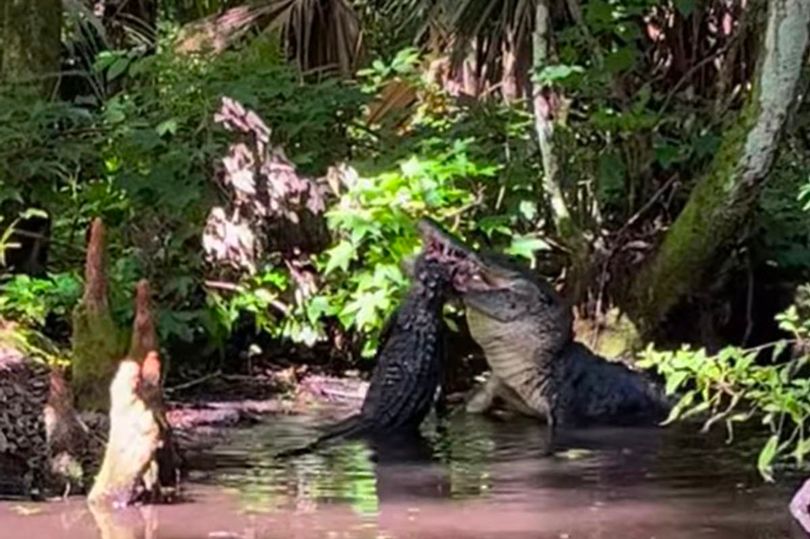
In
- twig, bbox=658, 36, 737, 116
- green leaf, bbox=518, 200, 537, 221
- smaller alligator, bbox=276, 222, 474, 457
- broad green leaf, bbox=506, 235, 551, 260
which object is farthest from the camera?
twig, bbox=658, 36, 737, 116

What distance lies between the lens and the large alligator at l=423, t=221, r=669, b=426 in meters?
9.72

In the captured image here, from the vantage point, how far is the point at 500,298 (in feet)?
31.9

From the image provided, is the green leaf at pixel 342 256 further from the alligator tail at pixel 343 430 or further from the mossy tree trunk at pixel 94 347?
the mossy tree trunk at pixel 94 347

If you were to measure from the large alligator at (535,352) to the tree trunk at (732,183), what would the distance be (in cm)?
109

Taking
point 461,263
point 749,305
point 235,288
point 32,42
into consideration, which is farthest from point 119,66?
point 749,305

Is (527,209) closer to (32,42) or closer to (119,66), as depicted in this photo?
(119,66)

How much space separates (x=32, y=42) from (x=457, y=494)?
17.4ft

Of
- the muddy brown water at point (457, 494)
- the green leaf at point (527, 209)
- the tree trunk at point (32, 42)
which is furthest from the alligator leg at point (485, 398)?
the tree trunk at point (32, 42)

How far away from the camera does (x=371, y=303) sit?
10422 millimetres

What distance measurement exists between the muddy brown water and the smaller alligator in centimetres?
24

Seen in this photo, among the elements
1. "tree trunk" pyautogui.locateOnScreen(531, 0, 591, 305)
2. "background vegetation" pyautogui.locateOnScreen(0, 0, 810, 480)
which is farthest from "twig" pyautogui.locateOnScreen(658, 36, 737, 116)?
"tree trunk" pyautogui.locateOnScreen(531, 0, 591, 305)

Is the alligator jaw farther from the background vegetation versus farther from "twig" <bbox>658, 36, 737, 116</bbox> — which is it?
"twig" <bbox>658, 36, 737, 116</bbox>

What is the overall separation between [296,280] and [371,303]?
0.66 m

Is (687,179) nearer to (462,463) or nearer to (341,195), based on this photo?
(341,195)
